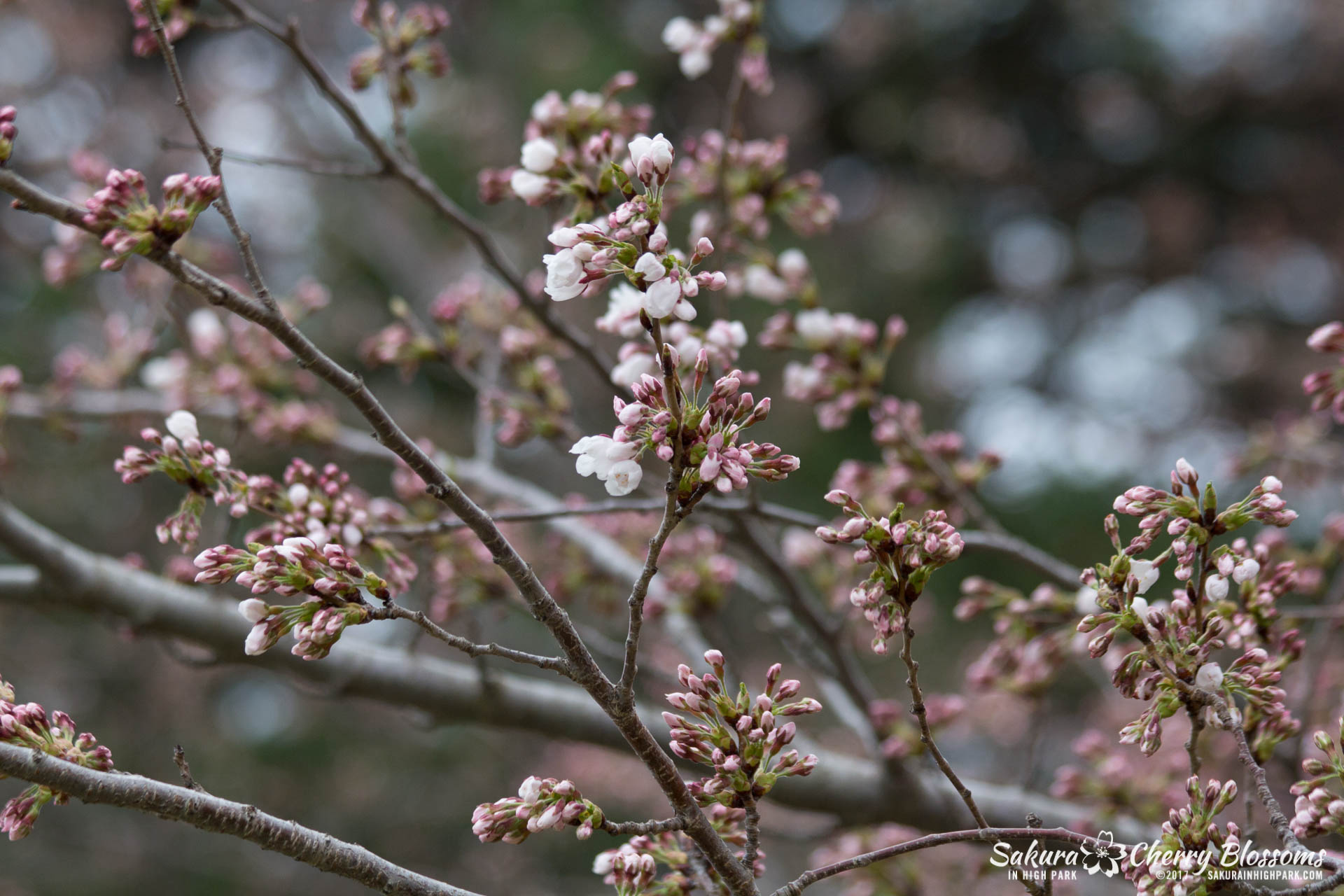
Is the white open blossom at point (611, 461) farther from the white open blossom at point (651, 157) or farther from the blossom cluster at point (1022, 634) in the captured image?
the blossom cluster at point (1022, 634)

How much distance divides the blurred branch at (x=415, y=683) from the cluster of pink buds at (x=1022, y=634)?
28 centimetres

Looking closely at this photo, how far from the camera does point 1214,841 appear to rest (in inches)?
38.3

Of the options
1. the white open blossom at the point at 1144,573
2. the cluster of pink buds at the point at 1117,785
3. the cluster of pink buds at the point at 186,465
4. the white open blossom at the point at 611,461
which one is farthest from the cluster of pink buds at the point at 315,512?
the cluster of pink buds at the point at 1117,785

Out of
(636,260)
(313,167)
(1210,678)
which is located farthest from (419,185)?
(1210,678)

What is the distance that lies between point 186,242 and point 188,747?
494 centimetres

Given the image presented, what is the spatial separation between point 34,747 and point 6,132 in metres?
0.59

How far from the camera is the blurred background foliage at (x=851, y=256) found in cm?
573

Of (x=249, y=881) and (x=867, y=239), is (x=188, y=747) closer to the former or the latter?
(x=249, y=881)

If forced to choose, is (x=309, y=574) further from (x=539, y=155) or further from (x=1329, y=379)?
(x=1329, y=379)

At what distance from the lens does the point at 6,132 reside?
0.90m

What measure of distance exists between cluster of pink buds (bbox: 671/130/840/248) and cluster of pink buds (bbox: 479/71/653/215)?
0.41 feet

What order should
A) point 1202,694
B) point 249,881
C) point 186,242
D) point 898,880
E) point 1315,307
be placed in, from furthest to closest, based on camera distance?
point 1315,307
point 249,881
point 186,242
point 898,880
point 1202,694

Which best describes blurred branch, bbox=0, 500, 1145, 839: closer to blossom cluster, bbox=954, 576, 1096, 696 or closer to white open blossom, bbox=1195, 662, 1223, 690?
blossom cluster, bbox=954, 576, 1096, 696

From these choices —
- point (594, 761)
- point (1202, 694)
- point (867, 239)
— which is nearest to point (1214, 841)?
point (1202, 694)
